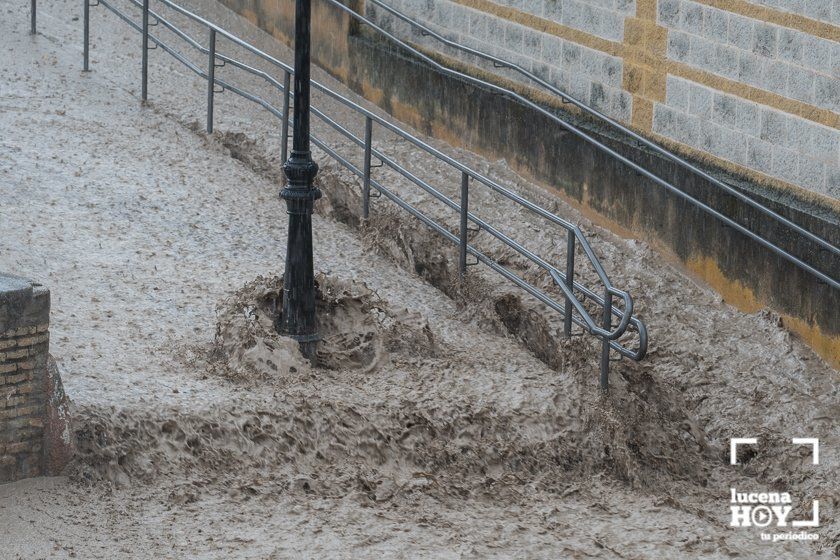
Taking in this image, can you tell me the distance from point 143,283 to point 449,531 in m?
3.24

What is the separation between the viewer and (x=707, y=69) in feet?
32.2

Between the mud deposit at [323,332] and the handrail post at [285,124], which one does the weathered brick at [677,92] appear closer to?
the mud deposit at [323,332]

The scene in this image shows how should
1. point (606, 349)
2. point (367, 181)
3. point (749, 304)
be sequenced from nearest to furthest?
point (606, 349), point (749, 304), point (367, 181)

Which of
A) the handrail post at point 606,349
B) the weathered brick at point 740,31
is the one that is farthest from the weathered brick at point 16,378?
the weathered brick at point 740,31

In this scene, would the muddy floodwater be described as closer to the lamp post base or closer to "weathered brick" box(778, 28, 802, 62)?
the lamp post base

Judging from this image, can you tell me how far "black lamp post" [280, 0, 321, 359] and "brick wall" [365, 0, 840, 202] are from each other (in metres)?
3.18

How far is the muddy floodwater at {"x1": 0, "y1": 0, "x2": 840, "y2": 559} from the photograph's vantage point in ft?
21.9

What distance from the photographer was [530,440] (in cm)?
→ 774

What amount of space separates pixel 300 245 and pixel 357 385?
913mm

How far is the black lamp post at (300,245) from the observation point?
8141mm

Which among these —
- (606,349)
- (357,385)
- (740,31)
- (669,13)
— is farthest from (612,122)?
(357,385)

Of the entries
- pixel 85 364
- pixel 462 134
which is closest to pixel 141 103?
pixel 462 134

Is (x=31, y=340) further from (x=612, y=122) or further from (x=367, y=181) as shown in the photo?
(x=612, y=122)

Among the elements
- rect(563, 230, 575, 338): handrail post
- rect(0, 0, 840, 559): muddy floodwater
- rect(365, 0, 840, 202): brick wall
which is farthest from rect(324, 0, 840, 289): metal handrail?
rect(563, 230, 575, 338): handrail post
